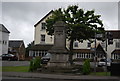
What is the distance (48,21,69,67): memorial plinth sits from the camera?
24250 millimetres

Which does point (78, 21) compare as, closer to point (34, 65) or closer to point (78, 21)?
point (78, 21)

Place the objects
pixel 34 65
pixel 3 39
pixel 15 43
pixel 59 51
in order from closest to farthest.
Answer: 1. pixel 59 51
2. pixel 34 65
3. pixel 3 39
4. pixel 15 43

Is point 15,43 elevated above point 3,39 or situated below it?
below

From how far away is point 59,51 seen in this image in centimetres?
2428

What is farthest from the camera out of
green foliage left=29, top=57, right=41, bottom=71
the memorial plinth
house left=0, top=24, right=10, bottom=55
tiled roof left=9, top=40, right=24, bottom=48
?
tiled roof left=9, top=40, right=24, bottom=48

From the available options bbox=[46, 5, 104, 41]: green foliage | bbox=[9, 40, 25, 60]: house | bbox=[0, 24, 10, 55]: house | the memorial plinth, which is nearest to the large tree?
bbox=[46, 5, 104, 41]: green foliage

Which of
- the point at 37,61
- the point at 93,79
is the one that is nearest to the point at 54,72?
the point at 37,61

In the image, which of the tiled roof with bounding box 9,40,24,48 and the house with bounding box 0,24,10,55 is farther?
the tiled roof with bounding box 9,40,24,48

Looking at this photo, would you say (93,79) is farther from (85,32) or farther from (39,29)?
(39,29)

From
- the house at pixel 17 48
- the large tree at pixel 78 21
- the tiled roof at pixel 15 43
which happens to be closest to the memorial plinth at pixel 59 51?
the large tree at pixel 78 21

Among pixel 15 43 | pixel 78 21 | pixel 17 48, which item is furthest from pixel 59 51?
pixel 15 43

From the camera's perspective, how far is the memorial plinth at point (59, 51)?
24.2m

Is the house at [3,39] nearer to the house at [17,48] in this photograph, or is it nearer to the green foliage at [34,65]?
the house at [17,48]

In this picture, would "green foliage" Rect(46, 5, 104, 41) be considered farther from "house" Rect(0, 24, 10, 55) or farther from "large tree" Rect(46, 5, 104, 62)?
"house" Rect(0, 24, 10, 55)
